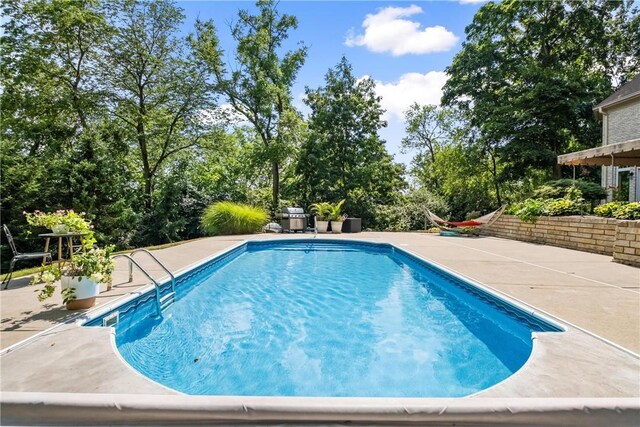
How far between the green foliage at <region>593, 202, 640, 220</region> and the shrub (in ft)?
32.6

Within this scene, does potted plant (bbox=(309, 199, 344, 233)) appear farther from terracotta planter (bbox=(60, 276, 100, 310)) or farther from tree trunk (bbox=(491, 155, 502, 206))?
terracotta planter (bbox=(60, 276, 100, 310))

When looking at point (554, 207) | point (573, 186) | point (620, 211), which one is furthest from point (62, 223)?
point (573, 186)

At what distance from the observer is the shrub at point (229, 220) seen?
12172mm

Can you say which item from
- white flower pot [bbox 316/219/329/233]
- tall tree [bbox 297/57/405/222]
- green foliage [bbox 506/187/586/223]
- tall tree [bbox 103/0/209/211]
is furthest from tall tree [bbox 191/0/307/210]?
green foliage [bbox 506/187/586/223]

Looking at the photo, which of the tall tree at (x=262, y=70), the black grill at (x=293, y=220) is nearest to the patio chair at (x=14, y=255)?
the black grill at (x=293, y=220)

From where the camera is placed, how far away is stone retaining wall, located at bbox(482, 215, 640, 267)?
6.11m

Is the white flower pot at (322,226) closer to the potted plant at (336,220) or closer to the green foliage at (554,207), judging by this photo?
the potted plant at (336,220)

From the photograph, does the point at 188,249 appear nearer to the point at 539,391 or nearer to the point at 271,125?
the point at 539,391

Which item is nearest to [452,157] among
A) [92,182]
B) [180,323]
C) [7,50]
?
[92,182]

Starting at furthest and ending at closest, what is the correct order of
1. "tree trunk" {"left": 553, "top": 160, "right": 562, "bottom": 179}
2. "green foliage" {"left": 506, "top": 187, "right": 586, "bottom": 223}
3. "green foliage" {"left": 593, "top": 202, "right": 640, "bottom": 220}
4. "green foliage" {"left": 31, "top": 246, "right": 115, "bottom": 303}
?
1. "tree trunk" {"left": 553, "top": 160, "right": 562, "bottom": 179}
2. "green foliage" {"left": 506, "top": 187, "right": 586, "bottom": 223}
3. "green foliage" {"left": 593, "top": 202, "right": 640, "bottom": 220}
4. "green foliage" {"left": 31, "top": 246, "right": 115, "bottom": 303}

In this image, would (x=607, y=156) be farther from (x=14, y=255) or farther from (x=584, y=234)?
(x=14, y=255)

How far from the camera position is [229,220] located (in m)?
12.2

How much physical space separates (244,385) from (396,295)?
10.7 ft

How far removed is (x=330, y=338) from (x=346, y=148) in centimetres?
1288
